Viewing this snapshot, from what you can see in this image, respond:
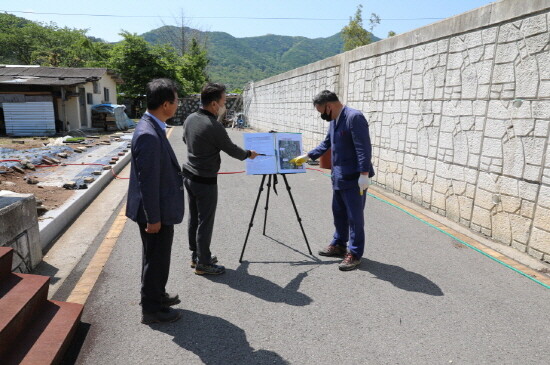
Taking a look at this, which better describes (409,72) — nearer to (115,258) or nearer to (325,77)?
(325,77)

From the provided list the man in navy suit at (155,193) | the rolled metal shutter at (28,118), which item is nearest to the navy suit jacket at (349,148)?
the man in navy suit at (155,193)

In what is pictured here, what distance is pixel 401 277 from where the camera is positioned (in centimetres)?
412

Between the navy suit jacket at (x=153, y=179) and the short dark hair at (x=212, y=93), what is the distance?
945mm

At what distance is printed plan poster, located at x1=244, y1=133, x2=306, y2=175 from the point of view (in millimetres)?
4570

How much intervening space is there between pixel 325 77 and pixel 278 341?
10257 mm

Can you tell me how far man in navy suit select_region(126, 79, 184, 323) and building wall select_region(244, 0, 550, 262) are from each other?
4.15 m

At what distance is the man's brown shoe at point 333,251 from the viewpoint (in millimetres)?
4746

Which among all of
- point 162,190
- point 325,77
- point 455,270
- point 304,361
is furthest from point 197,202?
point 325,77

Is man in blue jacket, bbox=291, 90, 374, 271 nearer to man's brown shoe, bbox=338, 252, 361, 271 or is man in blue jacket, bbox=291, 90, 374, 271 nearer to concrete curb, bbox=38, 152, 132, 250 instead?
man's brown shoe, bbox=338, 252, 361, 271

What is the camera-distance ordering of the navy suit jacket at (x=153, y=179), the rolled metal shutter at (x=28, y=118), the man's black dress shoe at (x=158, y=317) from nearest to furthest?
the navy suit jacket at (x=153, y=179)
the man's black dress shoe at (x=158, y=317)
the rolled metal shutter at (x=28, y=118)

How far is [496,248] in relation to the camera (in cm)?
492

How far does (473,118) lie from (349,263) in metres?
3.02

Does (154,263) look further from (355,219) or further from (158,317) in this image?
(355,219)

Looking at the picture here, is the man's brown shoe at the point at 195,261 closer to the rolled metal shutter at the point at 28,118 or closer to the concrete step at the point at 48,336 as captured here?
the concrete step at the point at 48,336
